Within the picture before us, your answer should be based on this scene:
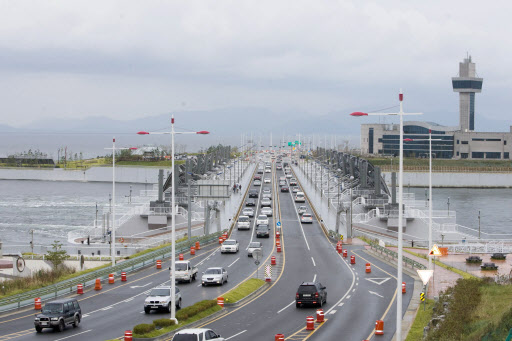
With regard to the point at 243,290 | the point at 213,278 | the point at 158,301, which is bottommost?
the point at 243,290

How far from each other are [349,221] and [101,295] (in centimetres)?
3503

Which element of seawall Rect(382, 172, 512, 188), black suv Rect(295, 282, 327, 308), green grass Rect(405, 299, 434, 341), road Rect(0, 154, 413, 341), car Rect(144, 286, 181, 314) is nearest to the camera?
green grass Rect(405, 299, 434, 341)

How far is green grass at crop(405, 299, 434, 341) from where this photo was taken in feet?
87.0

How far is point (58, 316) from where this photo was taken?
92.2 ft

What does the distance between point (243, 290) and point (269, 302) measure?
2.62m

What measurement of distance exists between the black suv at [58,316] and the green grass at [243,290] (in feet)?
26.8

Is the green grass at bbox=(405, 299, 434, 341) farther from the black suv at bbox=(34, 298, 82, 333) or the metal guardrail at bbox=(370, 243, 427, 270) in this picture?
the black suv at bbox=(34, 298, 82, 333)

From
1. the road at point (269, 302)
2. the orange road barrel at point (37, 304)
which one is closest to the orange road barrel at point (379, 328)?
the road at point (269, 302)

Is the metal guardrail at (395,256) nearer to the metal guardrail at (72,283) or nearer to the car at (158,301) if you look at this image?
the metal guardrail at (72,283)

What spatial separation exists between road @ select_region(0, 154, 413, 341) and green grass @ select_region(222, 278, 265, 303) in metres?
0.63

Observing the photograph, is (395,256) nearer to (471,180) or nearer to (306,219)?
(306,219)

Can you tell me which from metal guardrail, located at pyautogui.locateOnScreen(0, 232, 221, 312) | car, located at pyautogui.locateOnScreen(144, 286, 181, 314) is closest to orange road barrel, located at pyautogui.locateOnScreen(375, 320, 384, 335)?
car, located at pyautogui.locateOnScreen(144, 286, 181, 314)

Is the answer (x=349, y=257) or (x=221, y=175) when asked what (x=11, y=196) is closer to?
(x=221, y=175)

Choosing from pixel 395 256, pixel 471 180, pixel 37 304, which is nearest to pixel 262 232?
pixel 395 256
